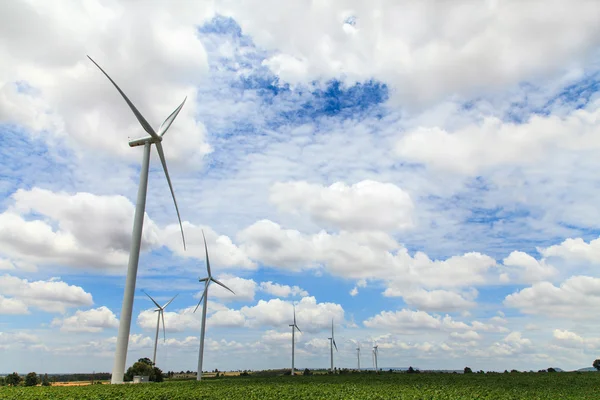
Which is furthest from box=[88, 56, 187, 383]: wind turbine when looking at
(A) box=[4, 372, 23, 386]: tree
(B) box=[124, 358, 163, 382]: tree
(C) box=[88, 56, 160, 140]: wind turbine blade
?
(A) box=[4, 372, 23, 386]: tree

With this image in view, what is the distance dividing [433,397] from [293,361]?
143 meters

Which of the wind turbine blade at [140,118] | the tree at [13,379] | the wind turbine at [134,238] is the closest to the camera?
the wind turbine at [134,238]

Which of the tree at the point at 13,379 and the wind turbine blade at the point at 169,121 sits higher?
the wind turbine blade at the point at 169,121

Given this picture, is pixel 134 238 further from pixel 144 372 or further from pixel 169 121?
pixel 144 372

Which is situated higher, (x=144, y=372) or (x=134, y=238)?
(x=134, y=238)

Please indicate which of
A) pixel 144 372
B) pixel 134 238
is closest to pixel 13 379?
pixel 144 372

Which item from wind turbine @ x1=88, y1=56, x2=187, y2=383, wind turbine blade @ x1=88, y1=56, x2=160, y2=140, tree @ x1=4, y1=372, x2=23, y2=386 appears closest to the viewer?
wind turbine @ x1=88, y1=56, x2=187, y2=383

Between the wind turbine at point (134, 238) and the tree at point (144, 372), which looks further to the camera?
the tree at point (144, 372)

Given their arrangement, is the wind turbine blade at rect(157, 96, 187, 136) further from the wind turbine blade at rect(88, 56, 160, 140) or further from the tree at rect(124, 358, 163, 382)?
the tree at rect(124, 358, 163, 382)

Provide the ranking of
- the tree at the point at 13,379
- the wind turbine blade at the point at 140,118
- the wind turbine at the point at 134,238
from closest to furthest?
the wind turbine at the point at 134,238 < the wind turbine blade at the point at 140,118 < the tree at the point at 13,379

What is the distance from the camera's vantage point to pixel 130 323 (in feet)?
177

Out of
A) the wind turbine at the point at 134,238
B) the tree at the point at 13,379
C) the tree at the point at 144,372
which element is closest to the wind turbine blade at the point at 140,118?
the wind turbine at the point at 134,238

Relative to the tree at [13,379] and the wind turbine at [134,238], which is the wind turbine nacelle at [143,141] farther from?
the tree at [13,379]

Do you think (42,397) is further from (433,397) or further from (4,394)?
(433,397)
